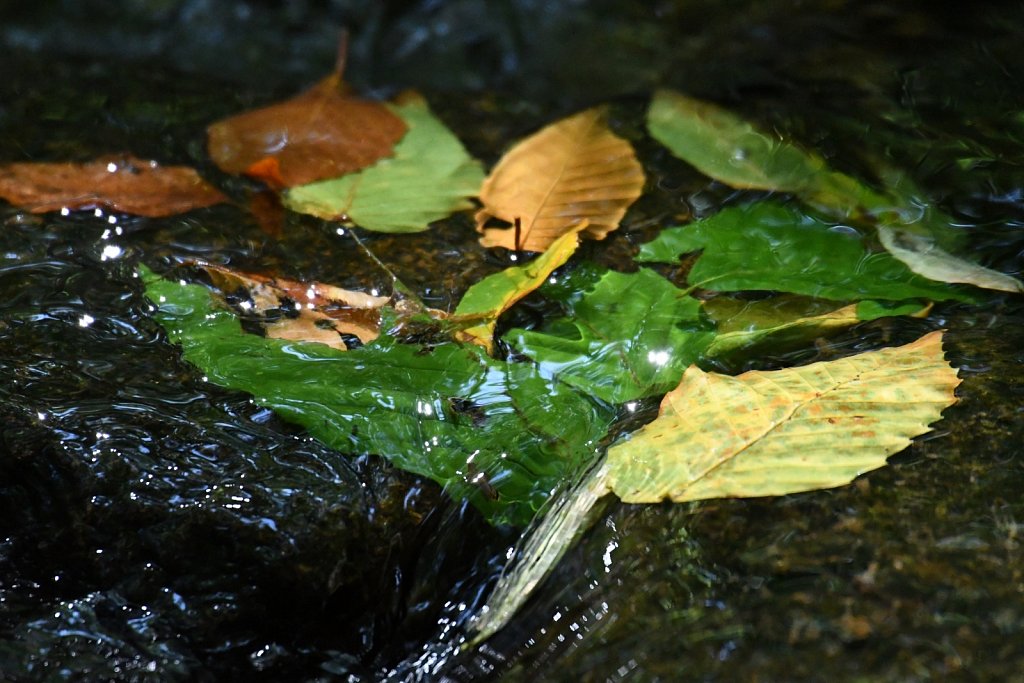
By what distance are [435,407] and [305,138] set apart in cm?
115

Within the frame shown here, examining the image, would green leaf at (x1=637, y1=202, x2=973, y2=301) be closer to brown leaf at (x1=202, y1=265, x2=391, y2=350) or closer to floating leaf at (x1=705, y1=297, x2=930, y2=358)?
floating leaf at (x1=705, y1=297, x2=930, y2=358)

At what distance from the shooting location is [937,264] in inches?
71.0

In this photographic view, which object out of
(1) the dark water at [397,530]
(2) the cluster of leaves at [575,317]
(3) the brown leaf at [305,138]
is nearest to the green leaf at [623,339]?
(2) the cluster of leaves at [575,317]

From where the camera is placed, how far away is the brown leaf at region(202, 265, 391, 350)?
1675 mm

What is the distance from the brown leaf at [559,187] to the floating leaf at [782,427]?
1.86 feet

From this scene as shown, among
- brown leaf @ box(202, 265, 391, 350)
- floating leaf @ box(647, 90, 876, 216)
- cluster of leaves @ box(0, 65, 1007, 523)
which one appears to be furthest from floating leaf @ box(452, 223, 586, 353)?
floating leaf @ box(647, 90, 876, 216)

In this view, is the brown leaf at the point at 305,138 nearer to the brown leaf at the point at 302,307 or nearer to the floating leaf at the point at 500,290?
the brown leaf at the point at 302,307

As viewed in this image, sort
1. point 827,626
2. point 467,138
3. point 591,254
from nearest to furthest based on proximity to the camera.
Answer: point 827,626 → point 591,254 → point 467,138

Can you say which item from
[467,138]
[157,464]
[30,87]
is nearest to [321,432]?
[157,464]

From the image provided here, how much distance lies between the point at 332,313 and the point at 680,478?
746mm

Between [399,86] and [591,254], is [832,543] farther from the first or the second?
[399,86]

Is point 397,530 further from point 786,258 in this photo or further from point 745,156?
point 745,156

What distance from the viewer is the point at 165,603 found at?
1310mm

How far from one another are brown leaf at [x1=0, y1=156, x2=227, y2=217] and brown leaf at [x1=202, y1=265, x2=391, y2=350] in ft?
1.17
